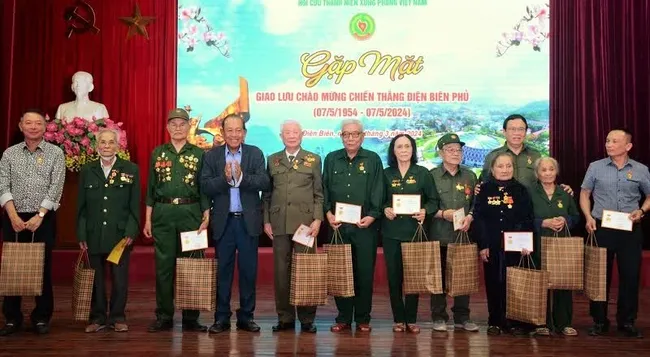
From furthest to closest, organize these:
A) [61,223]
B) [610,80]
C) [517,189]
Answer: [610,80]
[61,223]
[517,189]

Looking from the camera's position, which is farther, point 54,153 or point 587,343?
point 54,153

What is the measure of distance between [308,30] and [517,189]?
12.2 feet

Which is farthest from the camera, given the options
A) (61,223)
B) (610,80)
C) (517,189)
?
(610,80)

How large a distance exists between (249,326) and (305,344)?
1.60 feet

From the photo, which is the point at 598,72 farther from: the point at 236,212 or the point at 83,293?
the point at 83,293

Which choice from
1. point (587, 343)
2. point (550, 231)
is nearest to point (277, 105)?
point (550, 231)

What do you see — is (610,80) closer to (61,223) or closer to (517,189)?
Result: (517,189)

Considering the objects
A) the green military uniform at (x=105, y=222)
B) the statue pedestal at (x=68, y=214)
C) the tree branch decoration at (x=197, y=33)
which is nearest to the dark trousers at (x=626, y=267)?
the green military uniform at (x=105, y=222)

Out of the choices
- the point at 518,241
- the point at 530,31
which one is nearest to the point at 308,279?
the point at 518,241

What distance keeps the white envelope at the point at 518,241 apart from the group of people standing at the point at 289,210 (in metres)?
0.06

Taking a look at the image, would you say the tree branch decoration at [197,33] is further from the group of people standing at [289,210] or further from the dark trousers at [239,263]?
the dark trousers at [239,263]

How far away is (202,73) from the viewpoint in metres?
7.26

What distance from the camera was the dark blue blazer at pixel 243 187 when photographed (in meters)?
4.11

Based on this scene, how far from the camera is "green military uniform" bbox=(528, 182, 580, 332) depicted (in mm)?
4188
